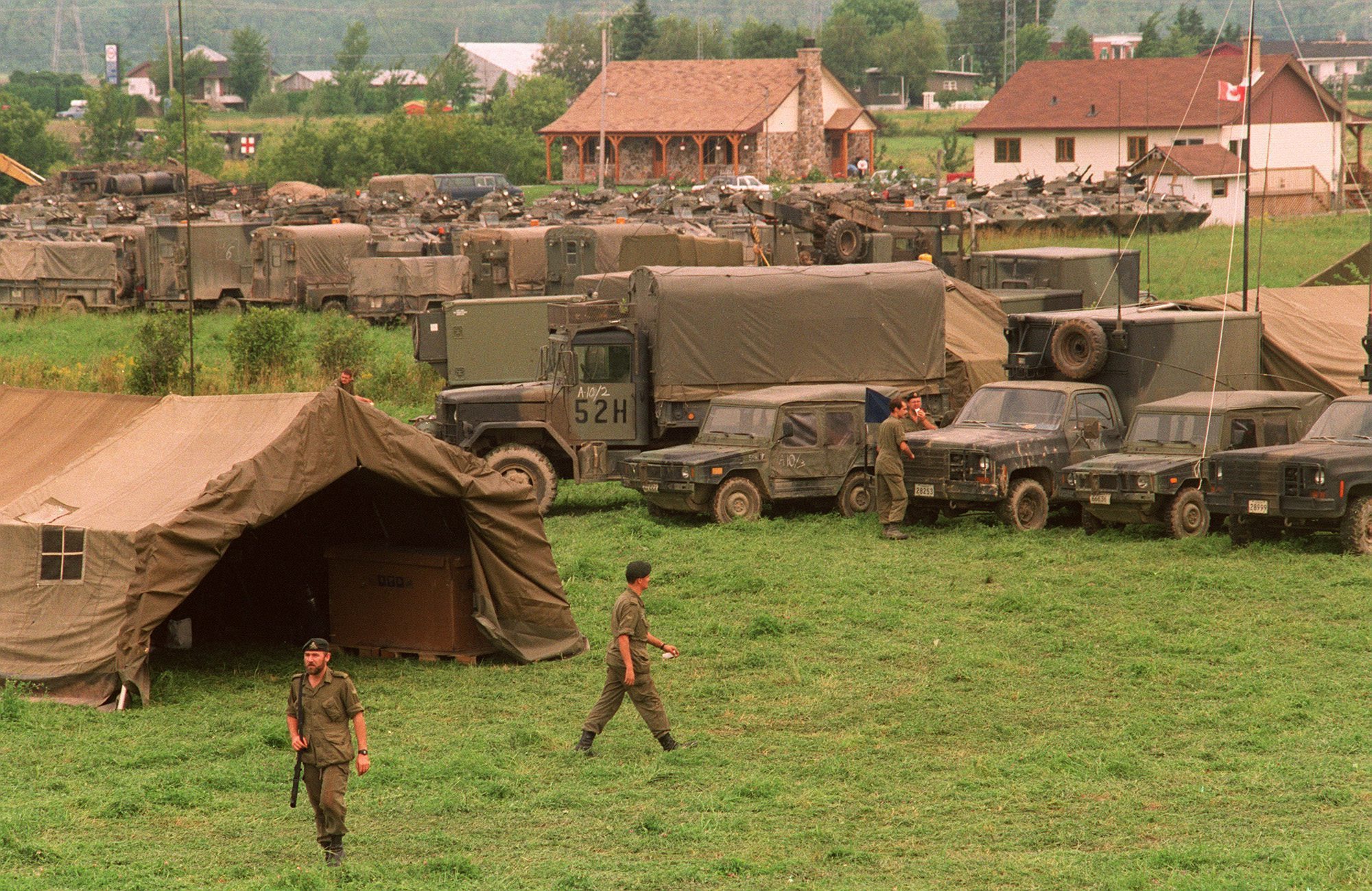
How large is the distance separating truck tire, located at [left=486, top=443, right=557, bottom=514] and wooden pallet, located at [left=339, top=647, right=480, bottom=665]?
6.42 m

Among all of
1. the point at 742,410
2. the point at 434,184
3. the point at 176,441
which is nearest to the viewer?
the point at 176,441

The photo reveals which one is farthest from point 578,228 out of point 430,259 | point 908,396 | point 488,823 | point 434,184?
point 434,184

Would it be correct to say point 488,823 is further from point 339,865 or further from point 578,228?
point 578,228

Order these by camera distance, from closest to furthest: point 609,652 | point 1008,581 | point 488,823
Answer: point 488,823 → point 609,652 → point 1008,581

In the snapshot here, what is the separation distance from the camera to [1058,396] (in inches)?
815

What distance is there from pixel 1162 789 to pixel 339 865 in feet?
16.7

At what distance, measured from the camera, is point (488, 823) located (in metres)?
10.6

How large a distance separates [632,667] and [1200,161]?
185ft

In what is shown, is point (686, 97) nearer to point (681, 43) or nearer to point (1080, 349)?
point (681, 43)

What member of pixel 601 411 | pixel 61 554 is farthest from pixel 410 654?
pixel 601 411

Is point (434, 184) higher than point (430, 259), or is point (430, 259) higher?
point (434, 184)

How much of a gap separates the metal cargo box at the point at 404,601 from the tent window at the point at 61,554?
250 centimetres

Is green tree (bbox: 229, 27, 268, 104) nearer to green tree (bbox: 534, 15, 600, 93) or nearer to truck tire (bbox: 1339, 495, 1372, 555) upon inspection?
green tree (bbox: 534, 15, 600, 93)

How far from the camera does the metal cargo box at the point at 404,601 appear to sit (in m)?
15.0
